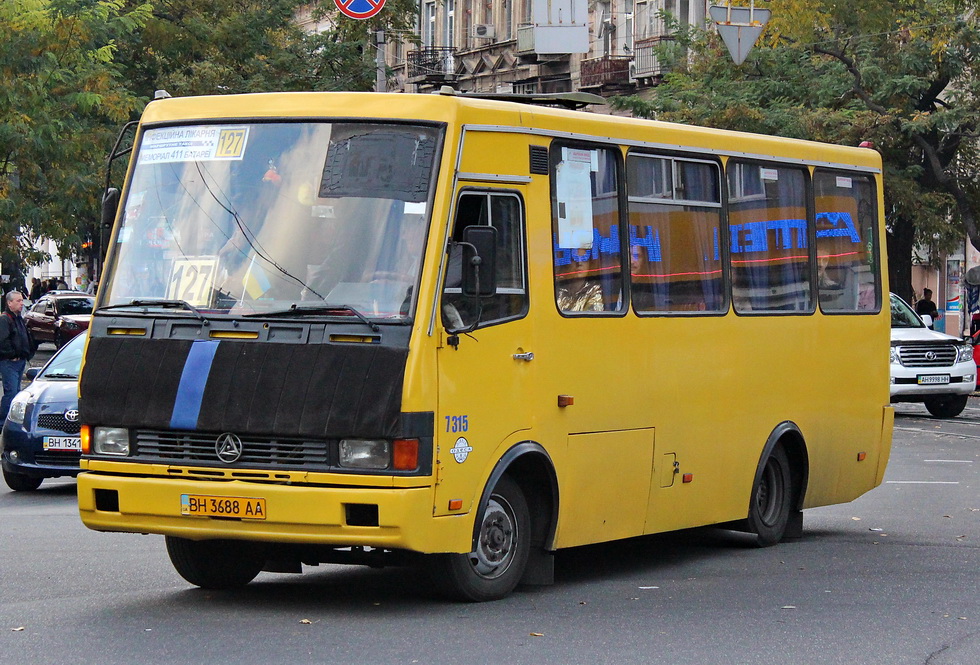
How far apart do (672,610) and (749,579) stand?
151 centimetres

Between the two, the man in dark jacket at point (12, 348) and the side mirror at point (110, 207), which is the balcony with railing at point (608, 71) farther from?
the side mirror at point (110, 207)

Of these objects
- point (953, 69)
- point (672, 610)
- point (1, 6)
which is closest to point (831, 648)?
point (672, 610)

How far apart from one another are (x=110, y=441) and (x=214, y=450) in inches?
25.6

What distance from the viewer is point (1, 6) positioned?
27.6 metres

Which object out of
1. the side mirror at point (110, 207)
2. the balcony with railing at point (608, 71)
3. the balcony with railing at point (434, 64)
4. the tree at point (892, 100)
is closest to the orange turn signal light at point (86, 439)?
the side mirror at point (110, 207)

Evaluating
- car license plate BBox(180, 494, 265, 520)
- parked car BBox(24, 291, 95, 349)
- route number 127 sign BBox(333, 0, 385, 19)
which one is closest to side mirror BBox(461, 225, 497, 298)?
car license plate BBox(180, 494, 265, 520)

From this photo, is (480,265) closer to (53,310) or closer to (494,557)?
(494,557)

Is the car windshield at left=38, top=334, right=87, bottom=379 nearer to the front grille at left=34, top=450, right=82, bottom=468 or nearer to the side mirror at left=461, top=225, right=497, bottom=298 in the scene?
the front grille at left=34, top=450, right=82, bottom=468

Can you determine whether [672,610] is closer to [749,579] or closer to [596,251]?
[749,579]

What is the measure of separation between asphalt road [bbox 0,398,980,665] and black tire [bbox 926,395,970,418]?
1438 centimetres

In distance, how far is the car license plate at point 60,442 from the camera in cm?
1630

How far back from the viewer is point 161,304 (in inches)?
372

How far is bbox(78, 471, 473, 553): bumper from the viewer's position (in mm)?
8797

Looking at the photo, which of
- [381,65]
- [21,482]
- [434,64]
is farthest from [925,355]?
[434,64]
